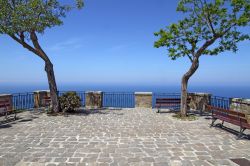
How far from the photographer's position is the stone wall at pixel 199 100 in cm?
1582

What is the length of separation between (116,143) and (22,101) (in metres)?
10.1

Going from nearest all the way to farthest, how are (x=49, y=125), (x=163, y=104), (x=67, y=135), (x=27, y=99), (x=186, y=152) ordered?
(x=186, y=152), (x=67, y=135), (x=49, y=125), (x=163, y=104), (x=27, y=99)

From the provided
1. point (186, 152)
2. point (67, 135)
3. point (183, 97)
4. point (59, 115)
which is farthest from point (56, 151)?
point (183, 97)

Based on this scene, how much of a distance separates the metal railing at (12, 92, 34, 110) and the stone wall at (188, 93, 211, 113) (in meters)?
10.5

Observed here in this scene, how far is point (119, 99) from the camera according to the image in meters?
19.8

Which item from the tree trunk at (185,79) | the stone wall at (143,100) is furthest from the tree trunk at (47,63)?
the tree trunk at (185,79)

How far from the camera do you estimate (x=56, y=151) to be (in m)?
7.15

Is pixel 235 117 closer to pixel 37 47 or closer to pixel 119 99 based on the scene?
pixel 37 47

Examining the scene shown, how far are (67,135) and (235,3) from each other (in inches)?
375

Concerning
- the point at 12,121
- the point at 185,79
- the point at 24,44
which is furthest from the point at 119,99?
the point at 12,121

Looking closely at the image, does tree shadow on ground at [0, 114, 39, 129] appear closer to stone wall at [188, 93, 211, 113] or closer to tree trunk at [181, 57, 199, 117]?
tree trunk at [181, 57, 199, 117]

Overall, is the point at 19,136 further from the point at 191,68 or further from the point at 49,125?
the point at 191,68

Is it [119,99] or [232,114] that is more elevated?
[119,99]

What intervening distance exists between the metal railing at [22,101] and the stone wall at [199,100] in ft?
34.4
